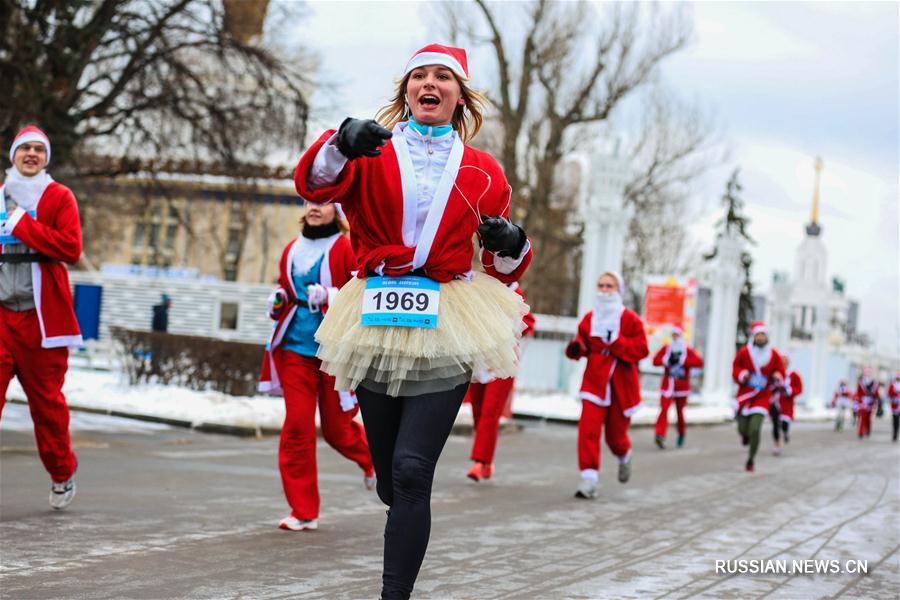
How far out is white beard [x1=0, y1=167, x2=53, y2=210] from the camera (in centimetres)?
786

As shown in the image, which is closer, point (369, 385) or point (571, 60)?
point (369, 385)

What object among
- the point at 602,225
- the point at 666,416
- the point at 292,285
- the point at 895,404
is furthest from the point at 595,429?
the point at 895,404

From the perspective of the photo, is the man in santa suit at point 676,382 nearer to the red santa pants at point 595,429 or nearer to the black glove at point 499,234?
the red santa pants at point 595,429

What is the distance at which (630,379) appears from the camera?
464 inches

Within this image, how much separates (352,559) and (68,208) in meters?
2.68

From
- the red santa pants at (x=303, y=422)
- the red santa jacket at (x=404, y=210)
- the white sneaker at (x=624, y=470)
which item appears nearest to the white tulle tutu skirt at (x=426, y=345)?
the red santa jacket at (x=404, y=210)

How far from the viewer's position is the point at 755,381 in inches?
664

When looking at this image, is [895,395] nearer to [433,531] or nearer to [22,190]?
[433,531]

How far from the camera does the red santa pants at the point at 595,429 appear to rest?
11.6 meters

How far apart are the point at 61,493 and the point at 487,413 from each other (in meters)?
4.97

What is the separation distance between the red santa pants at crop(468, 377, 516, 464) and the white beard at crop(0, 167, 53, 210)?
209 inches

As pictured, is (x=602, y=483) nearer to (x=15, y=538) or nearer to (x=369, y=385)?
(x=15, y=538)

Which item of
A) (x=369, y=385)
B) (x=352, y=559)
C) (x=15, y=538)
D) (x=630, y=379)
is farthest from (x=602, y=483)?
(x=369, y=385)

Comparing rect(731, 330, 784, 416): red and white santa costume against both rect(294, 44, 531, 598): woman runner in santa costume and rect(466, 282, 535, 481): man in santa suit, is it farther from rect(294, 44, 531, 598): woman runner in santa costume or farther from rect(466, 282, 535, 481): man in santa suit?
rect(294, 44, 531, 598): woman runner in santa costume
